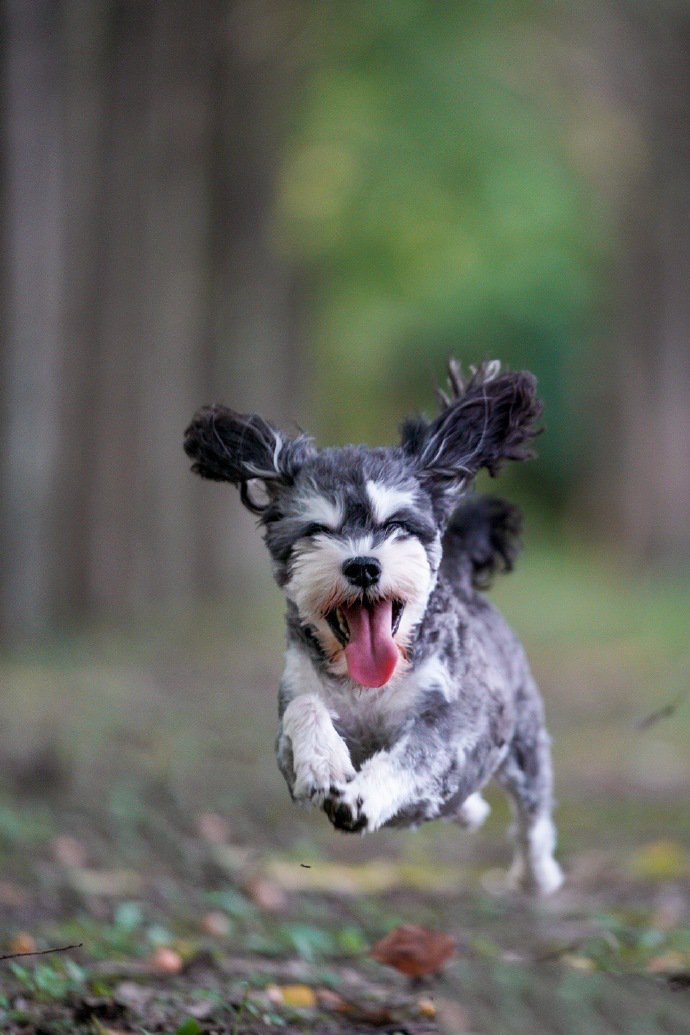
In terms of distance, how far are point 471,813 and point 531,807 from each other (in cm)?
66

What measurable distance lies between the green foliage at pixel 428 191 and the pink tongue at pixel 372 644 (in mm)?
18013

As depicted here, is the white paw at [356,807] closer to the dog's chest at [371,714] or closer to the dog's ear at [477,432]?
the dog's chest at [371,714]

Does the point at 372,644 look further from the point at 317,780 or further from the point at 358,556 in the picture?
the point at 317,780

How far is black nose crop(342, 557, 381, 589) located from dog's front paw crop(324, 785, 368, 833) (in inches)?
25.2

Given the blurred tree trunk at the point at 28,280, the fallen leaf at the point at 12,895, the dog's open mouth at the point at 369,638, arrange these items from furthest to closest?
the blurred tree trunk at the point at 28,280 < the fallen leaf at the point at 12,895 < the dog's open mouth at the point at 369,638

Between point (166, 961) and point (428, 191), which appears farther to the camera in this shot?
point (428, 191)

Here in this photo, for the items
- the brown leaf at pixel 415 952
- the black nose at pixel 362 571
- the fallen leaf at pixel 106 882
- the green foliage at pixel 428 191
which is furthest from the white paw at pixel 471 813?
the green foliage at pixel 428 191

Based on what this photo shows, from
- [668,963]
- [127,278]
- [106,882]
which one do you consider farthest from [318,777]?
[127,278]

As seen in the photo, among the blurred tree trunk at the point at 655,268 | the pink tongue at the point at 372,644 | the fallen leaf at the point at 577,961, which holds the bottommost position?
the fallen leaf at the point at 577,961

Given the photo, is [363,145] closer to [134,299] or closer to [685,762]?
[134,299]

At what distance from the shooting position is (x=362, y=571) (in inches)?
192

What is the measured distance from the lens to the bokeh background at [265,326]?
1112 centimetres

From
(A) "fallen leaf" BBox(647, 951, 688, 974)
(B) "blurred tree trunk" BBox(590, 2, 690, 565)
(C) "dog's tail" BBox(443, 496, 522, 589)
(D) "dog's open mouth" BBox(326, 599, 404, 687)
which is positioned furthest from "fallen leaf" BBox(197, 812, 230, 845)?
(B) "blurred tree trunk" BBox(590, 2, 690, 565)

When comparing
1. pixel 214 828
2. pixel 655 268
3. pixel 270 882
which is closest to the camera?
pixel 270 882
